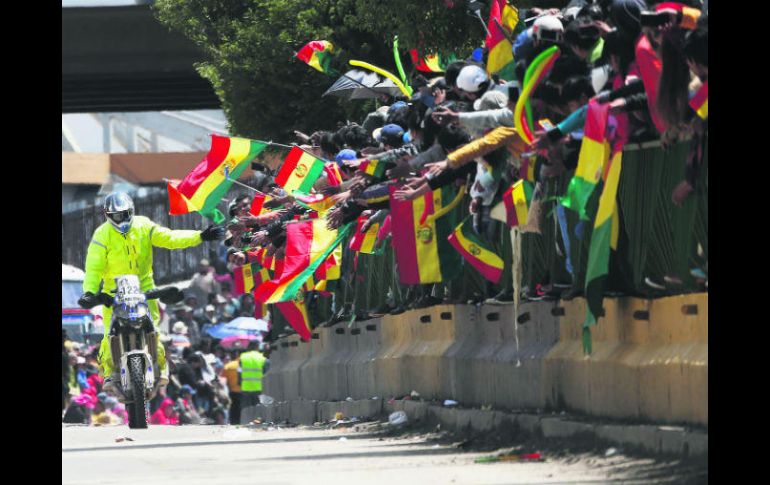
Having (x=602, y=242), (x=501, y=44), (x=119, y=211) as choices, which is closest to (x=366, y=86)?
(x=119, y=211)

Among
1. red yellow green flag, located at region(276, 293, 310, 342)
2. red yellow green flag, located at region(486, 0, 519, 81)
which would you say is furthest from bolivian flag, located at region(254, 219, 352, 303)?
red yellow green flag, located at region(486, 0, 519, 81)

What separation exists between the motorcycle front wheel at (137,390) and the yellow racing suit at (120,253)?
338mm

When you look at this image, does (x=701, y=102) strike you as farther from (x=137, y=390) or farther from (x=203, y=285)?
(x=203, y=285)

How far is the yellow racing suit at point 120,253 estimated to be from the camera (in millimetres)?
20125

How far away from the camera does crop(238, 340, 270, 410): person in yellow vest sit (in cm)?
3322

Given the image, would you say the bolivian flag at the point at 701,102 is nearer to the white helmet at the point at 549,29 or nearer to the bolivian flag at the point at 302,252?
the white helmet at the point at 549,29

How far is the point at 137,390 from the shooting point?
65.0 ft

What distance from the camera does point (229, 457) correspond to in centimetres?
1598

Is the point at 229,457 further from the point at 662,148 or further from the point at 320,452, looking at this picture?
the point at 662,148

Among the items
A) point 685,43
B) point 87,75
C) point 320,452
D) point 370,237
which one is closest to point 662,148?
point 685,43

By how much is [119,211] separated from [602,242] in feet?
26.5

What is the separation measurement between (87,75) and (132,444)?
88.6 feet
